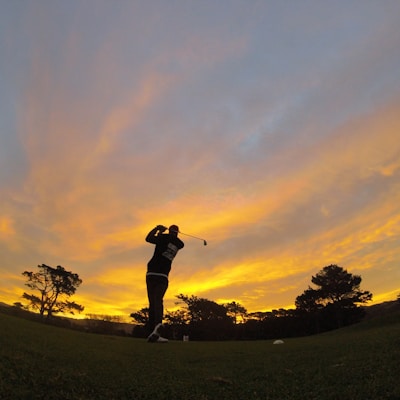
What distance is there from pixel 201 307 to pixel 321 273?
25.3 metres

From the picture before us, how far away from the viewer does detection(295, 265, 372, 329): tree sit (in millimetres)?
63594

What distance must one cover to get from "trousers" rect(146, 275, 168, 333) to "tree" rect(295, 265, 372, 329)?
59821mm

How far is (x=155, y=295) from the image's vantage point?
1088 centimetres

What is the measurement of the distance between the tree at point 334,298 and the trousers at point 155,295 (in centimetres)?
5982

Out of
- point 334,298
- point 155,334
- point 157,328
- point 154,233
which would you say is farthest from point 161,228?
point 334,298

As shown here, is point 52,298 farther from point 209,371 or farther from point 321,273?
point 209,371

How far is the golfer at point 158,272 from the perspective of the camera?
1095 centimetres

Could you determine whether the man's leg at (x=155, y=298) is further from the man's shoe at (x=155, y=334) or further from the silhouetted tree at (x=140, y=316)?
the silhouetted tree at (x=140, y=316)

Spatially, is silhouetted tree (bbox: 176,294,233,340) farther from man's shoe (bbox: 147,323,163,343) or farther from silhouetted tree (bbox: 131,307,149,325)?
man's shoe (bbox: 147,323,163,343)

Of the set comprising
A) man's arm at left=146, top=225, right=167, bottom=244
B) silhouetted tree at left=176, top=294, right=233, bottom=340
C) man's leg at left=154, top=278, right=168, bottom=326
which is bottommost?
man's leg at left=154, top=278, right=168, bottom=326

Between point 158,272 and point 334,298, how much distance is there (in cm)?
6274

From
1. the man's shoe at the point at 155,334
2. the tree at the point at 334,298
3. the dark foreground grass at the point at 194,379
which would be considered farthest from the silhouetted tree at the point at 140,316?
the dark foreground grass at the point at 194,379

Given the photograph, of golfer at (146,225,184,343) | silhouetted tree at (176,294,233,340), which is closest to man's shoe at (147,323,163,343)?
golfer at (146,225,184,343)

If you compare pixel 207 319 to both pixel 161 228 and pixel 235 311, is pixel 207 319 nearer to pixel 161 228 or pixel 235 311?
pixel 235 311
